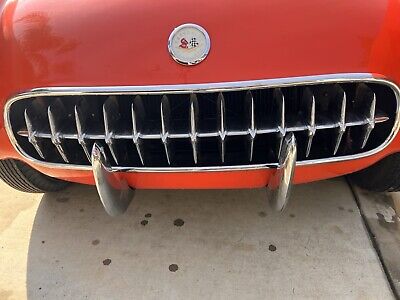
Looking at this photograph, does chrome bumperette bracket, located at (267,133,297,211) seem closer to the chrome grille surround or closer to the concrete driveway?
the chrome grille surround

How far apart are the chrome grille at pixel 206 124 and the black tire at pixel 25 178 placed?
380 mm

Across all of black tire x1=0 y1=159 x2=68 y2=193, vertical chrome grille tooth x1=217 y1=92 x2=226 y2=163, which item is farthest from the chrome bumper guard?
black tire x1=0 y1=159 x2=68 y2=193

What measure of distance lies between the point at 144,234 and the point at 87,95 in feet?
3.02

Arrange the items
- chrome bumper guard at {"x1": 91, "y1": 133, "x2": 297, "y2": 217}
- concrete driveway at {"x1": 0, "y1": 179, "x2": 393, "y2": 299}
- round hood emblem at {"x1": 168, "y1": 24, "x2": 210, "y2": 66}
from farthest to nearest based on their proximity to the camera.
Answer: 1. concrete driveway at {"x1": 0, "y1": 179, "x2": 393, "y2": 299}
2. chrome bumper guard at {"x1": 91, "y1": 133, "x2": 297, "y2": 217}
3. round hood emblem at {"x1": 168, "y1": 24, "x2": 210, "y2": 66}

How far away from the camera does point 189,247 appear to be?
88.2 inches

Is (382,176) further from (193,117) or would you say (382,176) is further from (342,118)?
(193,117)

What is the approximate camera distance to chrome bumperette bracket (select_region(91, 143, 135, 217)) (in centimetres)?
172

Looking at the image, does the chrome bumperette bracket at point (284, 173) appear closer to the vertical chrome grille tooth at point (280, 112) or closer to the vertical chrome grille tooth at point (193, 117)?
the vertical chrome grille tooth at point (280, 112)

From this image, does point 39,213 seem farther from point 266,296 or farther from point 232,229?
point 266,296

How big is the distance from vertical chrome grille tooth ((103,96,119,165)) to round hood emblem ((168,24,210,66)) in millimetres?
314

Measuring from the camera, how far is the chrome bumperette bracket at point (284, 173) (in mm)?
1658

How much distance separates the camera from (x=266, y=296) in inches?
78.2

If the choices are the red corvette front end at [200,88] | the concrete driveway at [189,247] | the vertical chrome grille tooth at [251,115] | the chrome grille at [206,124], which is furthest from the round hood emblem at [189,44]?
the concrete driveway at [189,247]

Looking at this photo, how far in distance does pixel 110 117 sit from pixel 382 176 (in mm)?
1391
